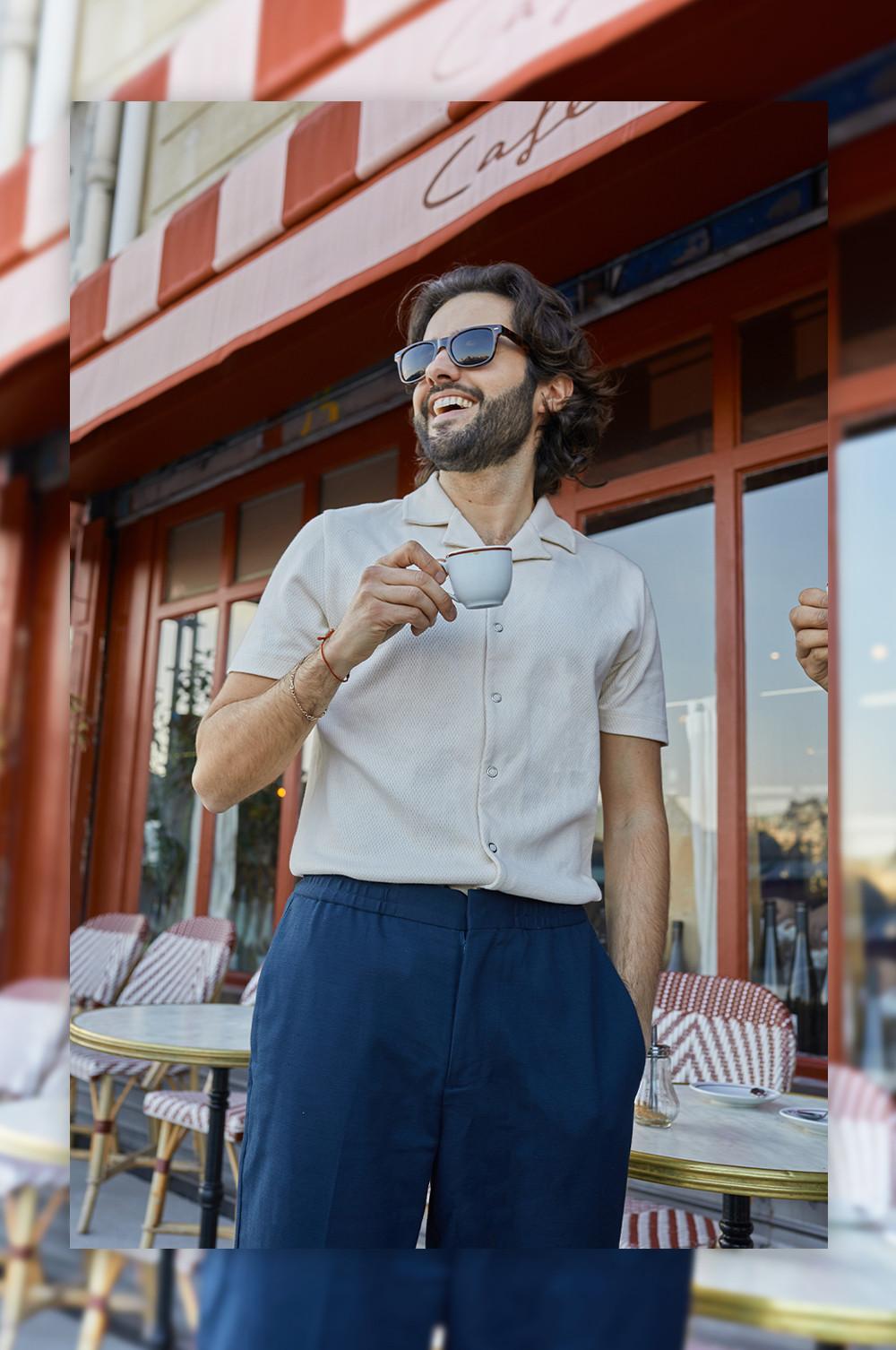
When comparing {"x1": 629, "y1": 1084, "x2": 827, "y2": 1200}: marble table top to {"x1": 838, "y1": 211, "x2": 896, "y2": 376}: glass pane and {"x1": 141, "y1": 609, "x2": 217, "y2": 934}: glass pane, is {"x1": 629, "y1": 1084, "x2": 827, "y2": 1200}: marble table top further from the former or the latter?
{"x1": 838, "y1": 211, "x2": 896, "y2": 376}: glass pane

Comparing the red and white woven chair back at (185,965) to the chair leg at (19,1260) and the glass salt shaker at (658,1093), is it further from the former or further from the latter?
the glass salt shaker at (658,1093)

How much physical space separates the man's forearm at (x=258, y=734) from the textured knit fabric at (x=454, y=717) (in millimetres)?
53

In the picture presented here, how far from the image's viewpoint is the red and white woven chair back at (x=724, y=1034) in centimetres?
225

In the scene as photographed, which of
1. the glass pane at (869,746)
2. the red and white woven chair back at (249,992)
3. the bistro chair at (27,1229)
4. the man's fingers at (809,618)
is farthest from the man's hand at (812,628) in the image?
the bistro chair at (27,1229)

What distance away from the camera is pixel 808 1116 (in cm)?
171

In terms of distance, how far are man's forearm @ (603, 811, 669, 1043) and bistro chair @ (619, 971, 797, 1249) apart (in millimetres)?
819

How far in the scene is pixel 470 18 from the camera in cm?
197

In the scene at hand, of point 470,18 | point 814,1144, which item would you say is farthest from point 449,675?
point 470,18

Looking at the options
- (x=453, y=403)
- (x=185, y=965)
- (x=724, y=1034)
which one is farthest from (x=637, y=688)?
(x=724, y=1034)

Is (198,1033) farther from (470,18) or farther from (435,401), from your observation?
(470,18)

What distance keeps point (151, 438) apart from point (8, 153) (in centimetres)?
80

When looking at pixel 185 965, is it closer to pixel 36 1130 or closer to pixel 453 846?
pixel 36 1130

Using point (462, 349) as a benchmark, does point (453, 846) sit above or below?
below

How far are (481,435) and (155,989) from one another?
0.92 m
